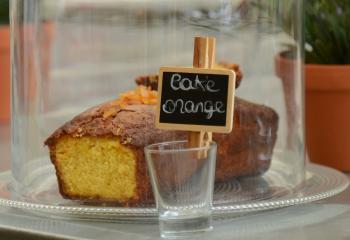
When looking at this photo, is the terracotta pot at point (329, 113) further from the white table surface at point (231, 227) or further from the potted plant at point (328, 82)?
the white table surface at point (231, 227)

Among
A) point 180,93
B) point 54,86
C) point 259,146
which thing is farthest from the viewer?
point 54,86

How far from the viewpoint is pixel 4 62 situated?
75.6 inches

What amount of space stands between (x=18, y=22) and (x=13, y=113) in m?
0.13

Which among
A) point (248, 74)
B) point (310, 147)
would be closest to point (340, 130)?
point (310, 147)

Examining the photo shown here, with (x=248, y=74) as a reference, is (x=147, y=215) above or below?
below

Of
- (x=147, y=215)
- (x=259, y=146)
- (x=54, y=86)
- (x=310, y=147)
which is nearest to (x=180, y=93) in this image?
(x=147, y=215)

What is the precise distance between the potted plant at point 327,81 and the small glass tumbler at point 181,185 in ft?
1.29

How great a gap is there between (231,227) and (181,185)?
3.6 inches

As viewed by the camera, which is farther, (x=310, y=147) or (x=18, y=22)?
(x=310, y=147)

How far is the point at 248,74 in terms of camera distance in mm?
1333

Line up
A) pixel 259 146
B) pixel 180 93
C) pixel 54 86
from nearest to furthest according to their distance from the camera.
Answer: pixel 180 93 < pixel 259 146 < pixel 54 86

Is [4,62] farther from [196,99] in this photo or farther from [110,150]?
[196,99]

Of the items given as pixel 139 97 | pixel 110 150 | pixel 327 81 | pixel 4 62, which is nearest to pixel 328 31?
pixel 327 81

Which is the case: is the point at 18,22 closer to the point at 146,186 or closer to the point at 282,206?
the point at 146,186
